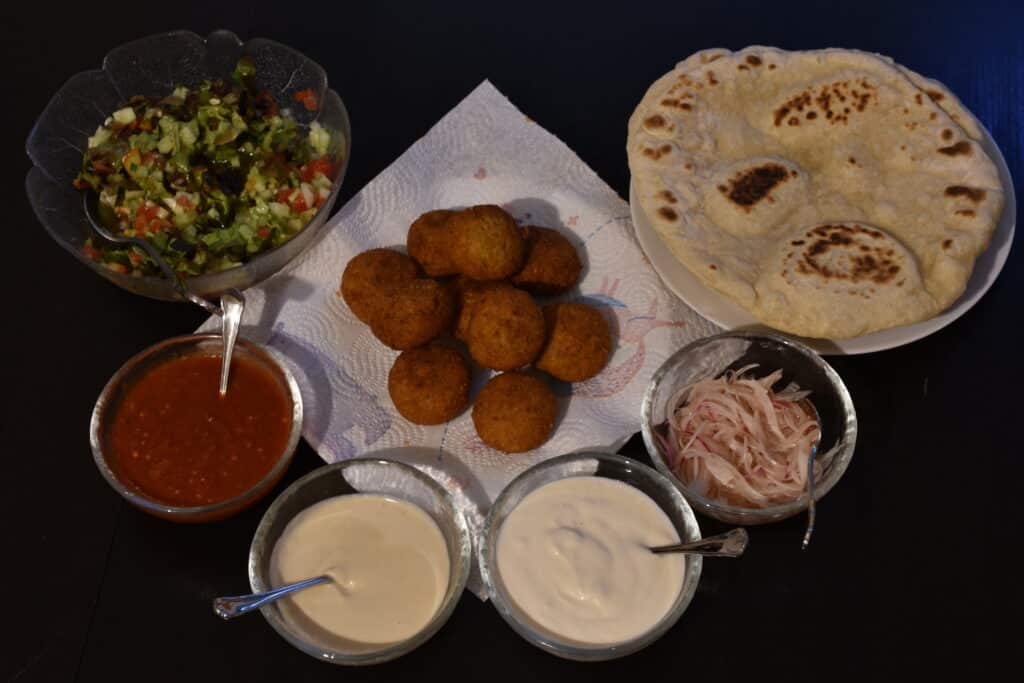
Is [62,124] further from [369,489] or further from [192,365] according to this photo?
[369,489]

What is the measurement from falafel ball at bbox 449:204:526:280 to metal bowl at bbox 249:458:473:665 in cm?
71

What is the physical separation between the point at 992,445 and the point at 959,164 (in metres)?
0.95

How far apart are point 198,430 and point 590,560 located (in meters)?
1.29

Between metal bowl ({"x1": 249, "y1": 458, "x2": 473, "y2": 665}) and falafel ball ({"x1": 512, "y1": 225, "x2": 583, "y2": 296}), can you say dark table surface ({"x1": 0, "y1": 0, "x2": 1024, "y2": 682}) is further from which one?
falafel ball ({"x1": 512, "y1": 225, "x2": 583, "y2": 296})

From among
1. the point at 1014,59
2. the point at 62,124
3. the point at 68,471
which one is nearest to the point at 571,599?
the point at 68,471

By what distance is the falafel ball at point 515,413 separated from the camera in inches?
114

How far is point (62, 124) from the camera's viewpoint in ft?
11.1

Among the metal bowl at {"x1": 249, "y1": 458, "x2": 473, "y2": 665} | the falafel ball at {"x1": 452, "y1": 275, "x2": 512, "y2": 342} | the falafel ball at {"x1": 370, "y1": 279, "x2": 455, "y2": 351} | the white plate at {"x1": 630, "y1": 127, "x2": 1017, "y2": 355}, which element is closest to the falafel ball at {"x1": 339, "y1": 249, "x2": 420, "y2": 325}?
the falafel ball at {"x1": 370, "y1": 279, "x2": 455, "y2": 351}

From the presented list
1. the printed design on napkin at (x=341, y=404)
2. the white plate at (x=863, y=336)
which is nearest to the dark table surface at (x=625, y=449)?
the printed design on napkin at (x=341, y=404)

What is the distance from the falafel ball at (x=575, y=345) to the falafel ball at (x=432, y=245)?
0.42 m

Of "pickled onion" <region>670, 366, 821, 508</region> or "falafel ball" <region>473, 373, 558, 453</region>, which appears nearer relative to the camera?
"pickled onion" <region>670, 366, 821, 508</region>

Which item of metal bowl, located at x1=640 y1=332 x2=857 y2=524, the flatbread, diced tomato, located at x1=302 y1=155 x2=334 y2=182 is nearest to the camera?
metal bowl, located at x1=640 y1=332 x2=857 y2=524

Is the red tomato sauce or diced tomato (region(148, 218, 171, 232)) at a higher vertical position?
diced tomato (region(148, 218, 171, 232))

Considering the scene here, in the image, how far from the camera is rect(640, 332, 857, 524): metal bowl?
2713mm
